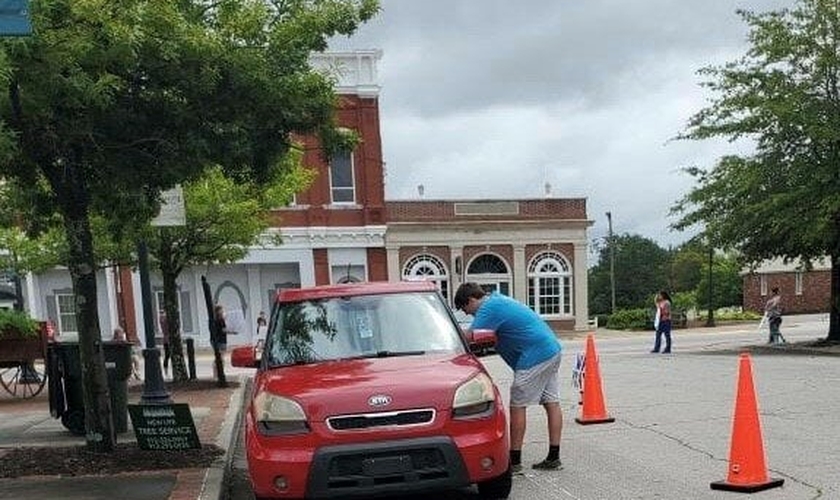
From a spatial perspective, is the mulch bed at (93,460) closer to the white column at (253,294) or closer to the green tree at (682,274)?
the white column at (253,294)

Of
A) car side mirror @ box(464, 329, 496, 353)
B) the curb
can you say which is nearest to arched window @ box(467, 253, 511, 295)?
the curb

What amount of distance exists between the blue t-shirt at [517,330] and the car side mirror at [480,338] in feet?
0.27

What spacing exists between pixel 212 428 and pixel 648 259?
290 feet

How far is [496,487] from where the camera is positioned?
614 cm

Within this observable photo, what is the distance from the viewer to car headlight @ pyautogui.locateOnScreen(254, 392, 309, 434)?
223 inches

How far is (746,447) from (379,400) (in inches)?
108

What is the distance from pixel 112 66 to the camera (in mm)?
7211

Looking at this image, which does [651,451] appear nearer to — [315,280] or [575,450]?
[575,450]

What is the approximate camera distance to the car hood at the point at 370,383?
18.5 ft

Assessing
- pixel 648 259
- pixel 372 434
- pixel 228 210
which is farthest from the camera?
pixel 648 259

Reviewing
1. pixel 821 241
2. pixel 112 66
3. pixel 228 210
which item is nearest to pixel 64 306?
pixel 228 210

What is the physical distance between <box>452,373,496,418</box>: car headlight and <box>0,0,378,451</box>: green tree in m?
3.42

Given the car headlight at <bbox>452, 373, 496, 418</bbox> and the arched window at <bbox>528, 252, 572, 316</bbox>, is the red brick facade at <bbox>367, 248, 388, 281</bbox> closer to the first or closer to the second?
the arched window at <bbox>528, 252, 572, 316</bbox>

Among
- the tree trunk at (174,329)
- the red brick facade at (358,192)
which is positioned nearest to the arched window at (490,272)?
the red brick facade at (358,192)
